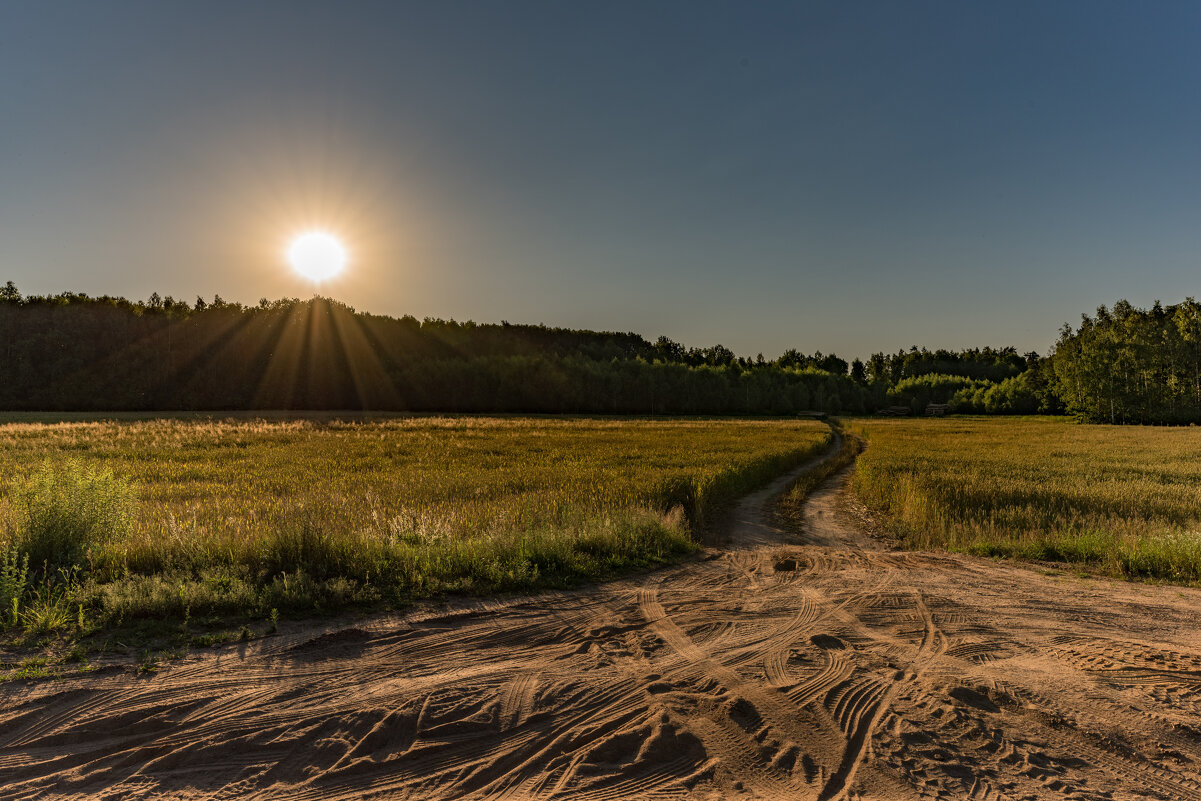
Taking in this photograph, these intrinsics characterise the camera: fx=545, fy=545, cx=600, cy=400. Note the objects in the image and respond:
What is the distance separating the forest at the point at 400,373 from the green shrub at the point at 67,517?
311 feet

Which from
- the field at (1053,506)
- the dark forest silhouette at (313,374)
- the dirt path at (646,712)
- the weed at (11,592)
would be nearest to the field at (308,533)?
the weed at (11,592)

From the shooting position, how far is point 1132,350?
8162 cm

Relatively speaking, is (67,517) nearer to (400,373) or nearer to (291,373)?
(400,373)

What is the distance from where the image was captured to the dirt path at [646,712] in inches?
153

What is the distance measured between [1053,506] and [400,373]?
10881cm

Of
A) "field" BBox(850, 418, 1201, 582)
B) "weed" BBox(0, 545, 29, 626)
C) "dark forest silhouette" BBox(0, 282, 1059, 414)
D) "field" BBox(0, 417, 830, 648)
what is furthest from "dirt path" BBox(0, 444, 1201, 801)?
"dark forest silhouette" BBox(0, 282, 1059, 414)

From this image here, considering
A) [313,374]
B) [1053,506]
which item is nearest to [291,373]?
[313,374]

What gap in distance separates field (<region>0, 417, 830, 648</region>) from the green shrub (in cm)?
2

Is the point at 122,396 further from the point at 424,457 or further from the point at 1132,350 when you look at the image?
the point at 1132,350

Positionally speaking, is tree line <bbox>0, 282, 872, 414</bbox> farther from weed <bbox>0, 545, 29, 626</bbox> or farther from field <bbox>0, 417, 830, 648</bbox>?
weed <bbox>0, 545, 29, 626</bbox>

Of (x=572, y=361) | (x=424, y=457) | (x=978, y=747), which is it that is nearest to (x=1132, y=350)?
(x=572, y=361)

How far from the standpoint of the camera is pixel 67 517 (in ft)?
27.7

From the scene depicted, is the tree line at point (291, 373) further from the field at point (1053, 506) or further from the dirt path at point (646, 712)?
the dirt path at point (646, 712)

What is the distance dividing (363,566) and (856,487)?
21.7 m
